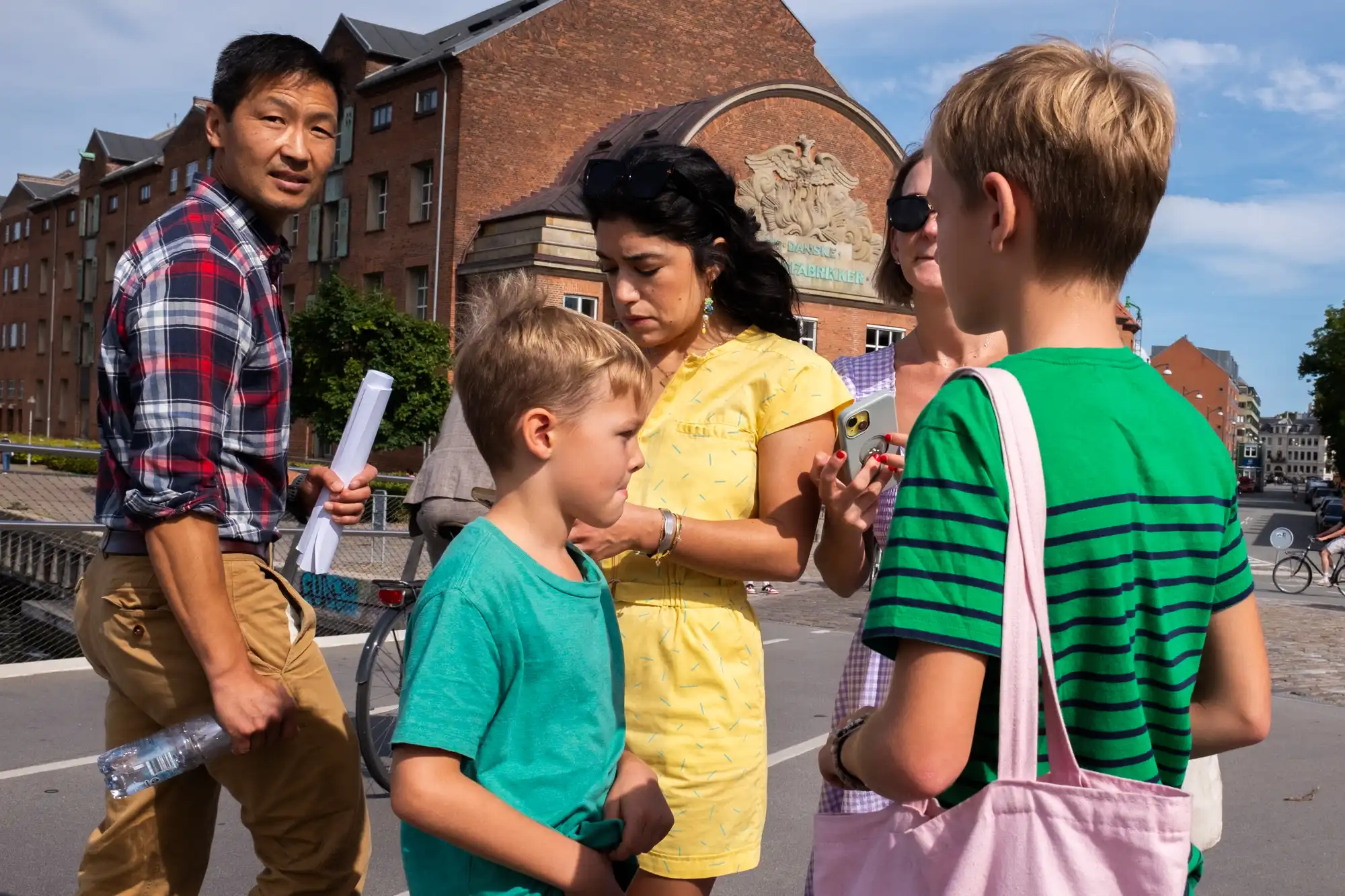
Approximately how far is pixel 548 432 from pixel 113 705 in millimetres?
1291

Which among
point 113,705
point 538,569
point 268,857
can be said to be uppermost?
point 538,569

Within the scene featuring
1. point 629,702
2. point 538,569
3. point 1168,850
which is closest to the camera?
point 1168,850

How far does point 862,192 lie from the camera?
1446 inches

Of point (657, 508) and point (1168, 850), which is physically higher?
point (657, 508)

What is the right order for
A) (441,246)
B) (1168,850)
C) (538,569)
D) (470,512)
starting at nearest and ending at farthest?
(1168,850)
(538,569)
(470,512)
(441,246)

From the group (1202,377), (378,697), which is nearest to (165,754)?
(378,697)

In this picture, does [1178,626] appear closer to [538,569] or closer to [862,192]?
[538,569]

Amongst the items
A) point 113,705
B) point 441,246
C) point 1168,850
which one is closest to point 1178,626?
point 1168,850

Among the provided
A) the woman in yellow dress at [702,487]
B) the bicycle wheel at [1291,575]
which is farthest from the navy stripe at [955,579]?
the bicycle wheel at [1291,575]

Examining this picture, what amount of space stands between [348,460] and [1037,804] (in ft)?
5.80

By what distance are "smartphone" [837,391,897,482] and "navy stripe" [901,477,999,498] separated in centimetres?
115

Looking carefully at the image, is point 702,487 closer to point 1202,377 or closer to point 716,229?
point 716,229

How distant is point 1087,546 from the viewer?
4.50 feet

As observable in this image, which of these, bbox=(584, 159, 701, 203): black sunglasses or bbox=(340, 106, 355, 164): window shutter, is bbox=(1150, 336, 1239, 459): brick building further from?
bbox=(584, 159, 701, 203): black sunglasses
